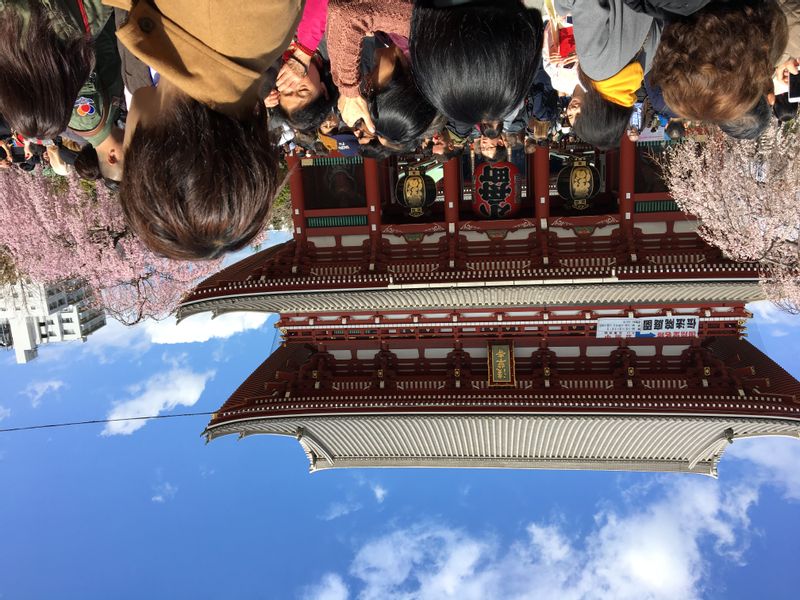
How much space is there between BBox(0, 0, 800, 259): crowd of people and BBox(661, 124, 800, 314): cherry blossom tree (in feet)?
10.5

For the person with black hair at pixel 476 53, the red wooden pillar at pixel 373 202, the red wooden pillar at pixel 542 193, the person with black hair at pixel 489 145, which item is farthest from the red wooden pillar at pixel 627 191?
the person with black hair at pixel 476 53

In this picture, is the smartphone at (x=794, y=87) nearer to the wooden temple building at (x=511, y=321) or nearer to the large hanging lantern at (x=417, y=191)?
the wooden temple building at (x=511, y=321)

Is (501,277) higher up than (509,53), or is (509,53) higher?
(509,53)

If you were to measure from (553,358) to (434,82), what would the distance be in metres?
6.83

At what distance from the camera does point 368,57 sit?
177 inches

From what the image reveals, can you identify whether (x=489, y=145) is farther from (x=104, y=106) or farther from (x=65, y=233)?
(x=65, y=233)

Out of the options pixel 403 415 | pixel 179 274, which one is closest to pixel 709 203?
pixel 403 415

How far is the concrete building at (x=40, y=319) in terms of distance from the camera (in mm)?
22828

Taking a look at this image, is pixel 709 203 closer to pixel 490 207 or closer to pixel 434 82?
pixel 490 207

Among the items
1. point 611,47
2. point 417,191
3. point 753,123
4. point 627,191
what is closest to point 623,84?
point 611,47

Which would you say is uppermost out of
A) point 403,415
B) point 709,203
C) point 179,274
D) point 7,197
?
point 7,197

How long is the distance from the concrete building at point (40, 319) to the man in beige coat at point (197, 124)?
2237 centimetres

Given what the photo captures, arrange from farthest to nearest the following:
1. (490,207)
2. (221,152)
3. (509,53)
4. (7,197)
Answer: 1. (7,197)
2. (490,207)
3. (509,53)
4. (221,152)

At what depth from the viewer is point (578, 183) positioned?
834cm
